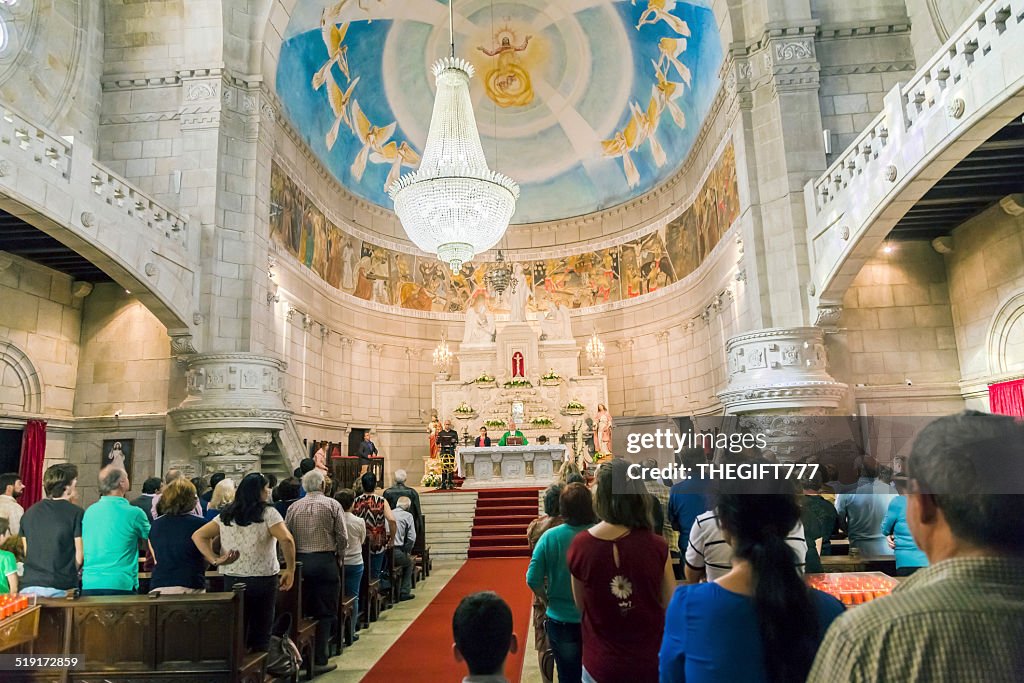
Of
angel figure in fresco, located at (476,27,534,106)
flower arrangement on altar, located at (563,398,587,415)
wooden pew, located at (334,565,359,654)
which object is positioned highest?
angel figure in fresco, located at (476,27,534,106)

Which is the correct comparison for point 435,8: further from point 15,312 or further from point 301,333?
point 15,312

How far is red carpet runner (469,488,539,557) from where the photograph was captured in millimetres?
12922

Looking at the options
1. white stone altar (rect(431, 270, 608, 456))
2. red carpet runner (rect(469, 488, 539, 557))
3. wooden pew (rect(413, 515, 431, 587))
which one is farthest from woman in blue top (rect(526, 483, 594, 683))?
white stone altar (rect(431, 270, 608, 456))

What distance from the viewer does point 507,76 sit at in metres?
24.7

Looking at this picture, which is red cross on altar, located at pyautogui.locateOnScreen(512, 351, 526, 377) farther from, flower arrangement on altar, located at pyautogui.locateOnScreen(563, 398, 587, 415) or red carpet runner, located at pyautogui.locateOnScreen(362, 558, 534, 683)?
red carpet runner, located at pyautogui.locateOnScreen(362, 558, 534, 683)

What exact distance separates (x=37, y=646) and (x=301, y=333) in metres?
14.0

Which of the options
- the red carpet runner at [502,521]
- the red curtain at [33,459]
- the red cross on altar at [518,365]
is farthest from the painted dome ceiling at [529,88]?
the red carpet runner at [502,521]

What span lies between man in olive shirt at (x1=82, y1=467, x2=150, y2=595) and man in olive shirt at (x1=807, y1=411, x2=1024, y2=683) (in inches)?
200

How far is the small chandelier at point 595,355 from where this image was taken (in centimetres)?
2262

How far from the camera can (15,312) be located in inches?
480

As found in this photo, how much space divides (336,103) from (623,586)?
67.0 feet

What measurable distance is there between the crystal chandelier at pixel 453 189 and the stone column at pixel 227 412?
435 cm

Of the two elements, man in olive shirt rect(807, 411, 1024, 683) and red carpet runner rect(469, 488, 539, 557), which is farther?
red carpet runner rect(469, 488, 539, 557)

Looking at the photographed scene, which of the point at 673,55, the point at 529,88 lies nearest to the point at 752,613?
the point at 673,55
